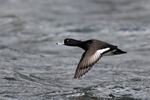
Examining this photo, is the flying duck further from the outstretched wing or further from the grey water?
the grey water

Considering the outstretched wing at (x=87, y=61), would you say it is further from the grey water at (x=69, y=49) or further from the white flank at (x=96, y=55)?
the grey water at (x=69, y=49)

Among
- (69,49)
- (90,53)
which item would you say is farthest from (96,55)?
(69,49)

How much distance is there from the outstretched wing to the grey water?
675 mm

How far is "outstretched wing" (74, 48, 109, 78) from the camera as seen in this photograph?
8806mm

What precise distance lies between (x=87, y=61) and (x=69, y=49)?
4.58 m

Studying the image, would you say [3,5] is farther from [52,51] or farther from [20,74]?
[20,74]

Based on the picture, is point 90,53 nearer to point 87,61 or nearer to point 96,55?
point 96,55

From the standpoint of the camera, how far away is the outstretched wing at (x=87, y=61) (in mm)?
8806

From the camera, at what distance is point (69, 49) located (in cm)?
1353

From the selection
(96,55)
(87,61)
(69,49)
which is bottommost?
(87,61)

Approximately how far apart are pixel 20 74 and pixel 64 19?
18.5 ft

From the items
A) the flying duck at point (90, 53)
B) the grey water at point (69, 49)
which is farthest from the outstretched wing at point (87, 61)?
the grey water at point (69, 49)

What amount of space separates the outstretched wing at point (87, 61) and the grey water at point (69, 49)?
68cm

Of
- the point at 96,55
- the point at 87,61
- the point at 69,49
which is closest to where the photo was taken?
the point at 87,61
